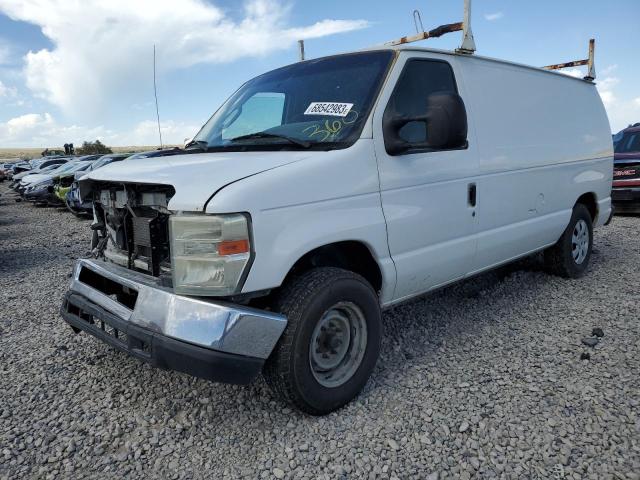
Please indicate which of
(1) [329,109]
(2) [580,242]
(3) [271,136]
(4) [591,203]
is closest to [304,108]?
(1) [329,109]

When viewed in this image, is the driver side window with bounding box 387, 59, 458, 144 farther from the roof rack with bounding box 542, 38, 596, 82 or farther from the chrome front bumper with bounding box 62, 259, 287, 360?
the roof rack with bounding box 542, 38, 596, 82

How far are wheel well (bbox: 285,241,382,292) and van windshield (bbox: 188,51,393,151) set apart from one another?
61 centimetres

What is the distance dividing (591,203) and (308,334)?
4.47 meters

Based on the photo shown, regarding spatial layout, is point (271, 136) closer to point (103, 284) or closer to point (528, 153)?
point (103, 284)

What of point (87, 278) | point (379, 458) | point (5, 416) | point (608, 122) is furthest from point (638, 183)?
→ point (5, 416)

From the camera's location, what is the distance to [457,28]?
389cm

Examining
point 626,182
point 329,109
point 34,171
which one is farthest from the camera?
point 34,171

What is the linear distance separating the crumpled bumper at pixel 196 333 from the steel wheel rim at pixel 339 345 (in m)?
0.43

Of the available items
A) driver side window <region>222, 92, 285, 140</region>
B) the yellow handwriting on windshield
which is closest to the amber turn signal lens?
the yellow handwriting on windshield

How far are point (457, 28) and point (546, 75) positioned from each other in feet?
5.13

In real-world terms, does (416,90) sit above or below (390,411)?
above

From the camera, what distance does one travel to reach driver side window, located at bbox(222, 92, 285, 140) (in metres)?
3.44

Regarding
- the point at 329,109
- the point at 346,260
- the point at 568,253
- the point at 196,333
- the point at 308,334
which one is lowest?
the point at 568,253

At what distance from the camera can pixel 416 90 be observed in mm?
3395
